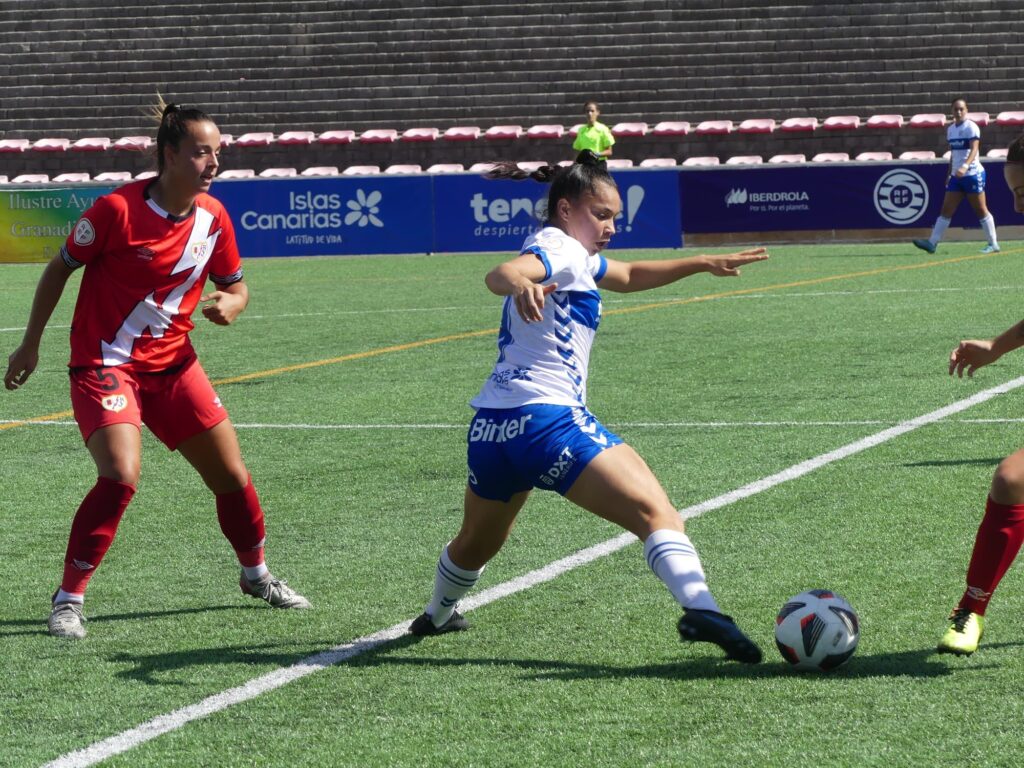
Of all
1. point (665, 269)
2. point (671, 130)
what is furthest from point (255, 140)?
point (665, 269)

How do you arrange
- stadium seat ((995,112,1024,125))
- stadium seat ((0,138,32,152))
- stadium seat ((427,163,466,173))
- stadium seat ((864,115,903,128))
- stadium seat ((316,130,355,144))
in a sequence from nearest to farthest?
1. stadium seat ((995,112,1024,125))
2. stadium seat ((427,163,466,173))
3. stadium seat ((864,115,903,128))
4. stadium seat ((316,130,355,144))
5. stadium seat ((0,138,32,152))

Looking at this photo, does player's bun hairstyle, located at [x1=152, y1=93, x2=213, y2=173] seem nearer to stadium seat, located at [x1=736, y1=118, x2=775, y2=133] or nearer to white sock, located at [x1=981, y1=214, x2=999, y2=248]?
white sock, located at [x1=981, y1=214, x2=999, y2=248]

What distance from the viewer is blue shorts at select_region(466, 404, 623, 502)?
14.9ft

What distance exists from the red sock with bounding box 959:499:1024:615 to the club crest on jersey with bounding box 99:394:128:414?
262cm

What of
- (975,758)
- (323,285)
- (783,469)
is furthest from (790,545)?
(323,285)

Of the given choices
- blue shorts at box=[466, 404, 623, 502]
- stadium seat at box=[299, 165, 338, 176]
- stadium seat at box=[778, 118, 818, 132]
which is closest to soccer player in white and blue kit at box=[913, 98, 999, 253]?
stadium seat at box=[778, 118, 818, 132]

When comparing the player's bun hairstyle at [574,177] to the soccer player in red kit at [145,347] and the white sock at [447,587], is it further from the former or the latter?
the soccer player in red kit at [145,347]

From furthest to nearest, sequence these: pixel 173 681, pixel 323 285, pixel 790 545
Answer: pixel 323 285
pixel 790 545
pixel 173 681

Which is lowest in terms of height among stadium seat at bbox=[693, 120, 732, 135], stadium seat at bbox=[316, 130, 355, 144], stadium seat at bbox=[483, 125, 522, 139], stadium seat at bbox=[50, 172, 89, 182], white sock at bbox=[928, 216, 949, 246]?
stadium seat at bbox=[50, 172, 89, 182]

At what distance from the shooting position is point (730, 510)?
6938mm

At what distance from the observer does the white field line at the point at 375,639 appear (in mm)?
A: 4027

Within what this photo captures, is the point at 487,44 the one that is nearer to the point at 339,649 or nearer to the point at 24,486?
the point at 24,486

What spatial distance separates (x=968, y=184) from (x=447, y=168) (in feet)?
36.5

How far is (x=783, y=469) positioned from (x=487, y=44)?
2651 centimetres
